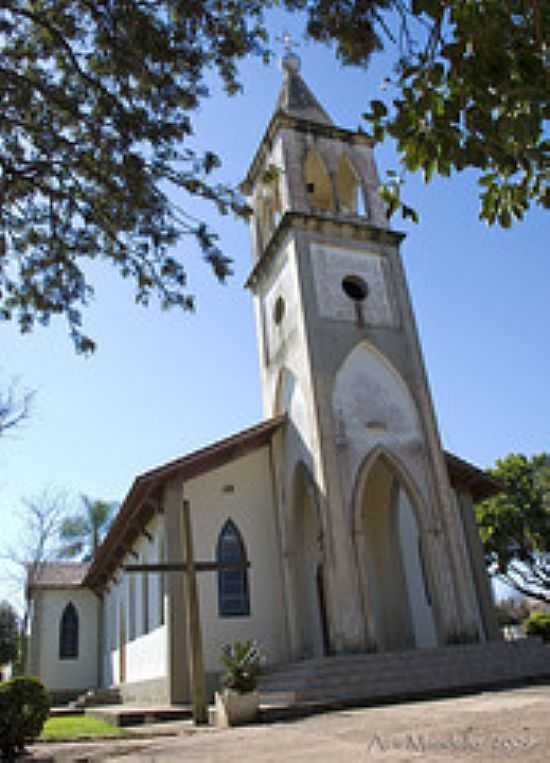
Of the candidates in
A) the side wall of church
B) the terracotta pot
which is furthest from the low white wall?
the terracotta pot

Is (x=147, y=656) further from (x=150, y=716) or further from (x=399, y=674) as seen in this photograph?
(x=399, y=674)

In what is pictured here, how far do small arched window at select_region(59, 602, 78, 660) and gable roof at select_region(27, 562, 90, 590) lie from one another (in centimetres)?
109

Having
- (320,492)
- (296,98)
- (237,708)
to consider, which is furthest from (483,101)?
(296,98)

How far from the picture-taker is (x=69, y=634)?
27266 mm

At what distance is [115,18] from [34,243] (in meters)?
2.71

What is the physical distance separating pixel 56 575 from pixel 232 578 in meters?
16.9

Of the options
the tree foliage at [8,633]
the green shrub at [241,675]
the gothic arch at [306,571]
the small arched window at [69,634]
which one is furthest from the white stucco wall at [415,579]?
the tree foliage at [8,633]

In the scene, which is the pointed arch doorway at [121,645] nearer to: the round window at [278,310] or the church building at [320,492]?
the church building at [320,492]

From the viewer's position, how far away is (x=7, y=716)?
8398 millimetres

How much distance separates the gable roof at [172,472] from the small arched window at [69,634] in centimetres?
920

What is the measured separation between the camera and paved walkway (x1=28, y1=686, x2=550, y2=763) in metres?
4.59

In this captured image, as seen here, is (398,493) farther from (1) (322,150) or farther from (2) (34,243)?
(2) (34,243)

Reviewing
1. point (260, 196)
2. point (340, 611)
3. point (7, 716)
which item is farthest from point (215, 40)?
point (260, 196)

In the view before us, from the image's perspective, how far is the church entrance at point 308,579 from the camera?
15.8 meters
